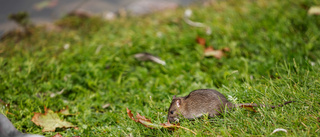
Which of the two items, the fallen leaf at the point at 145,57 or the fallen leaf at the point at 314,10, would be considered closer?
the fallen leaf at the point at 145,57

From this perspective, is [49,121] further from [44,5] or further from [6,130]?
[44,5]

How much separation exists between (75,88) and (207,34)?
7.88 ft

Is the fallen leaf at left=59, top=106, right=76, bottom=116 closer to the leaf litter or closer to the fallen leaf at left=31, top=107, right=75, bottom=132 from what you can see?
the fallen leaf at left=31, top=107, right=75, bottom=132

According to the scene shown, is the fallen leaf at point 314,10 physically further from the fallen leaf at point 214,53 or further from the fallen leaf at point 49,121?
the fallen leaf at point 49,121

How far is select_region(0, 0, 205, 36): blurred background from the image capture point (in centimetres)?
491

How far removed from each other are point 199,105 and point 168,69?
1251 millimetres

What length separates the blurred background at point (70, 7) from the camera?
193 inches

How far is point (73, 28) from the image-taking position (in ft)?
17.0

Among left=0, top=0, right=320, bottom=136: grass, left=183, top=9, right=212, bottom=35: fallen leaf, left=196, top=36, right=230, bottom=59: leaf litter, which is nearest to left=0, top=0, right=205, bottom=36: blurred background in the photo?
left=0, top=0, right=320, bottom=136: grass

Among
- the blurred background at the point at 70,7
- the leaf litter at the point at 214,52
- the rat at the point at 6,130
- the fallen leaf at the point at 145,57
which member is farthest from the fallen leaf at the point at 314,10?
the rat at the point at 6,130

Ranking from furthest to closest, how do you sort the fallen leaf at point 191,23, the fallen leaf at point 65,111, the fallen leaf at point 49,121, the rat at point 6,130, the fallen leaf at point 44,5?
the fallen leaf at point 44,5, the fallen leaf at point 191,23, the fallen leaf at point 65,111, the fallen leaf at point 49,121, the rat at point 6,130

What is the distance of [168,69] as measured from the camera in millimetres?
3943

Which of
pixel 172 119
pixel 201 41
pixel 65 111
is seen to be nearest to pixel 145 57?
pixel 201 41

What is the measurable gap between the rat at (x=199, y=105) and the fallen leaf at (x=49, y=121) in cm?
119
